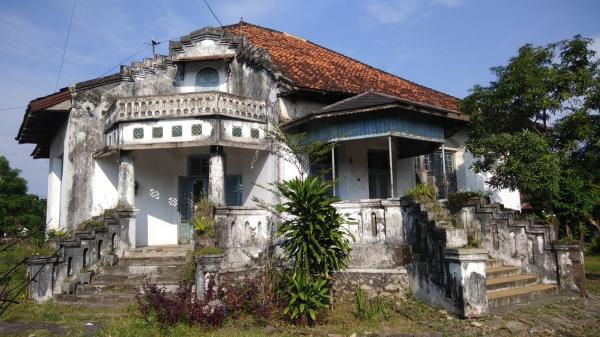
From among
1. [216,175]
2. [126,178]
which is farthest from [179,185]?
[216,175]

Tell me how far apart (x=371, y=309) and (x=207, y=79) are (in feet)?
27.3

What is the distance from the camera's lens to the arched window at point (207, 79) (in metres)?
13.1

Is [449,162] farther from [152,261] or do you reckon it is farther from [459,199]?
[152,261]

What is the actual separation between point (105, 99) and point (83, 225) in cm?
401

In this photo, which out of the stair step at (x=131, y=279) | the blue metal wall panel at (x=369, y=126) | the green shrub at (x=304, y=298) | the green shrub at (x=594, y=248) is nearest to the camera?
the green shrub at (x=304, y=298)

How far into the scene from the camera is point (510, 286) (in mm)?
8922

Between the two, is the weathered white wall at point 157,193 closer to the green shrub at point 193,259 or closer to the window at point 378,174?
the green shrub at point 193,259

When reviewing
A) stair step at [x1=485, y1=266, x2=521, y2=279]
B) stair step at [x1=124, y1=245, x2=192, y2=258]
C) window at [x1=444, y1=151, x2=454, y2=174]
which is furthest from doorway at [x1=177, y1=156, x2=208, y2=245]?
window at [x1=444, y1=151, x2=454, y2=174]

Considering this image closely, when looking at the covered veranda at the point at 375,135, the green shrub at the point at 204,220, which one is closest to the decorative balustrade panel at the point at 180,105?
the covered veranda at the point at 375,135

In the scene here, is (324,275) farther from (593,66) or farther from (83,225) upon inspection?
(593,66)

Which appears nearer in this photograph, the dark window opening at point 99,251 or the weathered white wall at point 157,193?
the dark window opening at point 99,251

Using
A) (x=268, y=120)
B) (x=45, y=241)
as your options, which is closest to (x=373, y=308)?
(x=268, y=120)

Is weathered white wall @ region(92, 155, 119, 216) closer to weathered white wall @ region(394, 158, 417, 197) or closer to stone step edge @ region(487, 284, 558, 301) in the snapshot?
weathered white wall @ region(394, 158, 417, 197)

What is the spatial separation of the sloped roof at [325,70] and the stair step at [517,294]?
625cm
